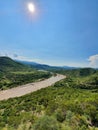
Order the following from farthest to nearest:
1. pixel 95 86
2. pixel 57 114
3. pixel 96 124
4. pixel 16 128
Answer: pixel 95 86
pixel 96 124
pixel 57 114
pixel 16 128

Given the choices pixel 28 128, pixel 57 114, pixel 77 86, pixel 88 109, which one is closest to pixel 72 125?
pixel 57 114

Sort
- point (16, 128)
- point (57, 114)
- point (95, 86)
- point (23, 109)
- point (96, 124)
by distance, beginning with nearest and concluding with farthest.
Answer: point (16, 128) < point (57, 114) < point (96, 124) < point (23, 109) < point (95, 86)

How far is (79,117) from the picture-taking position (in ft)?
178


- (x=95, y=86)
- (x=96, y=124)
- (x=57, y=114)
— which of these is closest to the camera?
(x=57, y=114)

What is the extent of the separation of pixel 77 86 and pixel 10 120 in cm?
9474

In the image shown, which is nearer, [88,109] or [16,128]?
[16,128]

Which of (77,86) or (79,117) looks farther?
(77,86)

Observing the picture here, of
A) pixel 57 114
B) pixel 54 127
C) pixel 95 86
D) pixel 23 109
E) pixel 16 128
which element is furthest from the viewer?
pixel 95 86

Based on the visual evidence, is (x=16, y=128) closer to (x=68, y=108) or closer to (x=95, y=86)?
(x=68, y=108)

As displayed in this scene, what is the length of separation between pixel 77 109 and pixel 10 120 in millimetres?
21327

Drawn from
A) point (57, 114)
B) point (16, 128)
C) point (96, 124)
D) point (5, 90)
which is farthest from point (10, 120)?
point (5, 90)

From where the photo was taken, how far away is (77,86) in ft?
473

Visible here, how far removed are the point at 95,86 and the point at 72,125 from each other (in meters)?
98.0

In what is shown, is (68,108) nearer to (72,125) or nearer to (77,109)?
(77,109)
